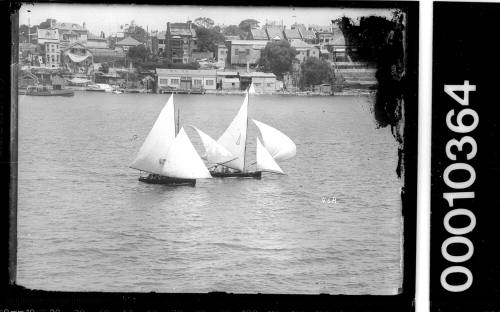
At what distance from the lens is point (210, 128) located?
458 cm

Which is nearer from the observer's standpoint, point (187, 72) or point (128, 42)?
point (128, 42)

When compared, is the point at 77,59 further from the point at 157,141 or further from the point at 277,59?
the point at 277,59

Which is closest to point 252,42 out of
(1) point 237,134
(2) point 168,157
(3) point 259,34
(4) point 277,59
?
(3) point 259,34

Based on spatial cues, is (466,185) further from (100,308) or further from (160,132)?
(100,308)

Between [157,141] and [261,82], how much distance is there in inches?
21.6

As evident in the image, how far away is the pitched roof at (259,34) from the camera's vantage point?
176 inches

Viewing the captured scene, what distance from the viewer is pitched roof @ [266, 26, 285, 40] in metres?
4.48

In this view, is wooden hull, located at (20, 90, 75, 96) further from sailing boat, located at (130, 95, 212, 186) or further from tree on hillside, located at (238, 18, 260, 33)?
tree on hillside, located at (238, 18, 260, 33)

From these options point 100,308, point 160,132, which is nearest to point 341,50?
point 160,132

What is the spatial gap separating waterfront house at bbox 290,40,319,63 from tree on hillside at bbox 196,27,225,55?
0.33 meters

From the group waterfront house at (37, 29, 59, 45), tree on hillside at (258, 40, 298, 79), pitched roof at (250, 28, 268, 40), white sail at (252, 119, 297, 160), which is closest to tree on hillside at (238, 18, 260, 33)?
pitched roof at (250, 28, 268, 40)

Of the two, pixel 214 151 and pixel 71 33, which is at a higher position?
pixel 71 33

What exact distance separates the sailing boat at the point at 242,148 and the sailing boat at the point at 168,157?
0.08 metres

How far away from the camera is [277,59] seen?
4.57 meters
